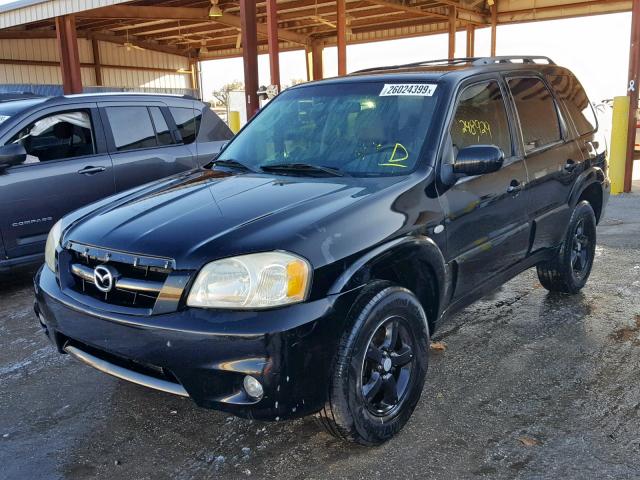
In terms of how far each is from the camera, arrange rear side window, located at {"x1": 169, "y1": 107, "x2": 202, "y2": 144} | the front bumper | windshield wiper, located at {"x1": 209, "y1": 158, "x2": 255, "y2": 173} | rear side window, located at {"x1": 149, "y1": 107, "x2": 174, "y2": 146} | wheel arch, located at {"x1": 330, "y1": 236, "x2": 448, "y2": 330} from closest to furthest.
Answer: the front bumper
wheel arch, located at {"x1": 330, "y1": 236, "x2": 448, "y2": 330}
windshield wiper, located at {"x1": 209, "y1": 158, "x2": 255, "y2": 173}
rear side window, located at {"x1": 149, "y1": 107, "x2": 174, "y2": 146}
rear side window, located at {"x1": 169, "y1": 107, "x2": 202, "y2": 144}

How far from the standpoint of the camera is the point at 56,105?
17.8ft

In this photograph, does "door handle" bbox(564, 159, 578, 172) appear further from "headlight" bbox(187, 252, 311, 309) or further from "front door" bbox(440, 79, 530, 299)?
"headlight" bbox(187, 252, 311, 309)

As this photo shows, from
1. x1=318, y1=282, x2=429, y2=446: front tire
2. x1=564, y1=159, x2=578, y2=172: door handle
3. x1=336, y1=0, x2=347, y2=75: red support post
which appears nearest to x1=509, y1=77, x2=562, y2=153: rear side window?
x1=564, y1=159, x2=578, y2=172: door handle

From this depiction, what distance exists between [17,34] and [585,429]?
87.9ft

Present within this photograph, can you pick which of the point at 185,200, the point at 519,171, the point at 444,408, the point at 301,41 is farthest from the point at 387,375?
the point at 301,41

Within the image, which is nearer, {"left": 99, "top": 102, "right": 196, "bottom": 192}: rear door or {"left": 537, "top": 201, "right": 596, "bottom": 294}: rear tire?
{"left": 537, "top": 201, "right": 596, "bottom": 294}: rear tire

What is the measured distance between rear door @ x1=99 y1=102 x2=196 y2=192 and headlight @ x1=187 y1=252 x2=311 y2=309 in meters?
3.73

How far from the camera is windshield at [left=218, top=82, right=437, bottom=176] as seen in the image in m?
3.26

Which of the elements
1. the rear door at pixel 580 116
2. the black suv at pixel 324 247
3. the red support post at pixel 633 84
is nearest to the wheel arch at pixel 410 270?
the black suv at pixel 324 247

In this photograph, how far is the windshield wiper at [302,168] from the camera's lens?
3254 millimetres

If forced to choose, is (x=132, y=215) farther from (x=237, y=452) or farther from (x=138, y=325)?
(x=237, y=452)

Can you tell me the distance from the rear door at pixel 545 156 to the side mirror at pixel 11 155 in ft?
12.6

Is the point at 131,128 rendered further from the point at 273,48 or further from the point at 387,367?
the point at 273,48

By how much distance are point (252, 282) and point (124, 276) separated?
596mm
